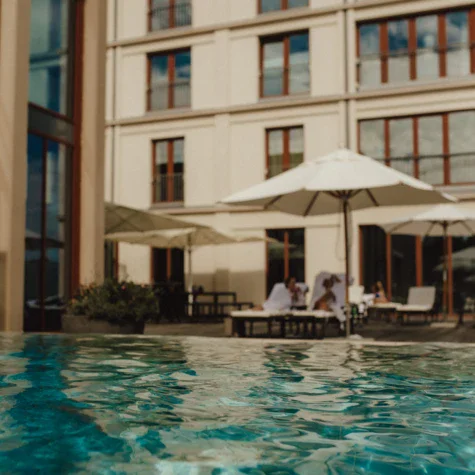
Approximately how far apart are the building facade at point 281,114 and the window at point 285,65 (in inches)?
1.7

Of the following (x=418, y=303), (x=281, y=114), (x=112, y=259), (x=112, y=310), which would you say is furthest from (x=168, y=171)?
(x=112, y=310)

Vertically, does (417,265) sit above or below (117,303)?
above

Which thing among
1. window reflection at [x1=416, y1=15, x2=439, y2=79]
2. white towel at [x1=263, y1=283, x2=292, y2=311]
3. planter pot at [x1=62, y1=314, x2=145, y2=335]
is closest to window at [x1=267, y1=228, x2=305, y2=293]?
window reflection at [x1=416, y1=15, x2=439, y2=79]

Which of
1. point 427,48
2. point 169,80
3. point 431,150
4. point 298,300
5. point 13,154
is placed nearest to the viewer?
point 13,154

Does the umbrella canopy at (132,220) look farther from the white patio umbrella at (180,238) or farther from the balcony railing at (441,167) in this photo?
the balcony railing at (441,167)

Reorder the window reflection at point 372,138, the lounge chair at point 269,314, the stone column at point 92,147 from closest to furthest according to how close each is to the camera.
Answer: the lounge chair at point 269,314 < the stone column at point 92,147 < the window reflection at point 372,138

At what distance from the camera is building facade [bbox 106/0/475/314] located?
20.2m

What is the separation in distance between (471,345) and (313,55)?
14.6 meters

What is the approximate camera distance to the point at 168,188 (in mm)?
23000

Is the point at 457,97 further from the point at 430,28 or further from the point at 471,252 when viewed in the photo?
the point at 471,252

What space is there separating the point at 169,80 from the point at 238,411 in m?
19.9

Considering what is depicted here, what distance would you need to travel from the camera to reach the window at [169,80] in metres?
23.4

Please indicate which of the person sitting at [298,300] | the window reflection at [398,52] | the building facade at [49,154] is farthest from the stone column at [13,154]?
the window reflection at [398,52]

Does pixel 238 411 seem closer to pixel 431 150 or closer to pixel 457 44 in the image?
pixel 431 150
